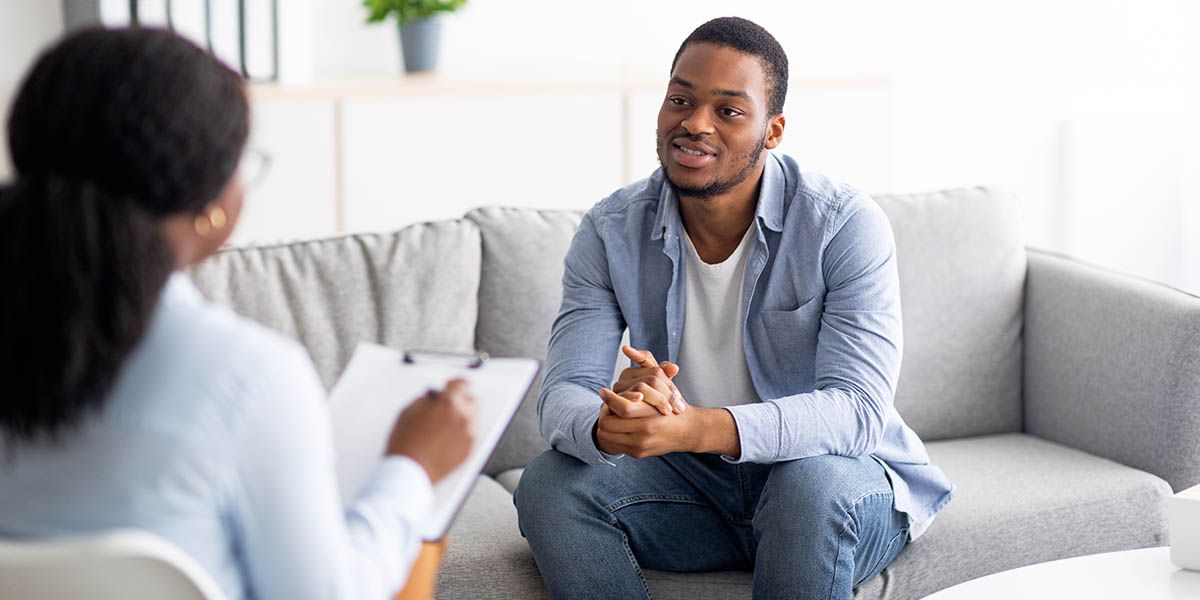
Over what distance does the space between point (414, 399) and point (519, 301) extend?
1031 millimetres

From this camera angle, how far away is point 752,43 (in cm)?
193

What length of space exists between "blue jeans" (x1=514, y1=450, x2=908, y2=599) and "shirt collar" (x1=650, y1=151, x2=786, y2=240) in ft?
1.09

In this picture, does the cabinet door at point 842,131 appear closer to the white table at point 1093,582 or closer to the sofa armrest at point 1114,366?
the sofa armrest at point 1114,366

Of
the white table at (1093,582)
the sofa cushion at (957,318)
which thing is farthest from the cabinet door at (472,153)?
the white table at (1093,582)

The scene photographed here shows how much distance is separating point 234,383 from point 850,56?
331 centimetres

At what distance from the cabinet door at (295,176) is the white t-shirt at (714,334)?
1464 millimetres

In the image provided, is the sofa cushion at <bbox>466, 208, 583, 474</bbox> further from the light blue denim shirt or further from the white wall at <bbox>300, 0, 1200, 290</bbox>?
the white wall at <bbox>300, 0, 1200, 290</bbox>

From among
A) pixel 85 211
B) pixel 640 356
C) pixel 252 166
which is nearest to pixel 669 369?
pixel 640 356

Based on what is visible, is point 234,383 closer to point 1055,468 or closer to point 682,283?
point 682,283

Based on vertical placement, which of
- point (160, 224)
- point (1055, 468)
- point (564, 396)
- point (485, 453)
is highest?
point (160, 224)

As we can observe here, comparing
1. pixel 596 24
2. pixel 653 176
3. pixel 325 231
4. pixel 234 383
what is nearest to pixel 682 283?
pixel 653 176

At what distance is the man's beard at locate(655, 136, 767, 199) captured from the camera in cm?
192

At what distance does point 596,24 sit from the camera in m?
3.82

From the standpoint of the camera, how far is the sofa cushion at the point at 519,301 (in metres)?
2.24
